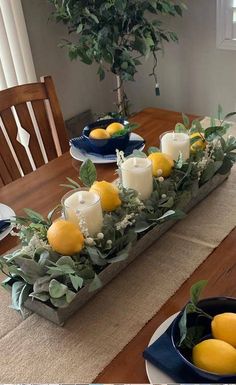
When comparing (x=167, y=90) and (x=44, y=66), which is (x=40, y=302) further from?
(x=167, y=90)

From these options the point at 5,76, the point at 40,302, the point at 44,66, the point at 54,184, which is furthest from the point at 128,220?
the point at 44,66

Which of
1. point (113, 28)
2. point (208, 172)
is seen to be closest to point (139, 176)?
point (208, 172)

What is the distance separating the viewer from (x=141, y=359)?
2.40 ft

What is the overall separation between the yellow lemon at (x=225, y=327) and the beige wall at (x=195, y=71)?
2021 mm

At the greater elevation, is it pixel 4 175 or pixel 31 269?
pixel 31 269

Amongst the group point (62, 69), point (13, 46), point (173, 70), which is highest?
point (13, 46)

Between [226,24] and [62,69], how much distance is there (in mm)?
952

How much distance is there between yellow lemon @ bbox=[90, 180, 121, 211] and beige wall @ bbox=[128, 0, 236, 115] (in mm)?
1772

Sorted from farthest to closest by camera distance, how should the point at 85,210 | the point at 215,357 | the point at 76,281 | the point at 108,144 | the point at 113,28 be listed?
→ the point at 113,28, the point at 108,144, the point at 85,210, the point at 76,281, the point at 215,357

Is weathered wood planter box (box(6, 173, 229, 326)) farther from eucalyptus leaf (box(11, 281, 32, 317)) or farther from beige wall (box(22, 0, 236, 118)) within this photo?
beige wall (box(22, 0, 236, 118))

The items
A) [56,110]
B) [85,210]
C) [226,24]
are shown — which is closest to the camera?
[85,210]

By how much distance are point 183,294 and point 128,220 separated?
0.19 m

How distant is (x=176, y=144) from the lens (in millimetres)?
1106

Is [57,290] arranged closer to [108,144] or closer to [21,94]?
[108,144]
